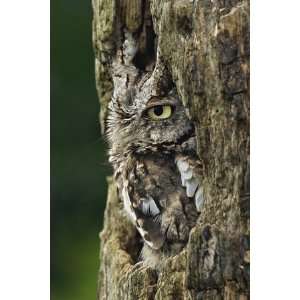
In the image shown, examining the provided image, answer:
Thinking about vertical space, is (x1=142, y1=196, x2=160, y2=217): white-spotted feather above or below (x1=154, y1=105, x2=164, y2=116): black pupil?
below

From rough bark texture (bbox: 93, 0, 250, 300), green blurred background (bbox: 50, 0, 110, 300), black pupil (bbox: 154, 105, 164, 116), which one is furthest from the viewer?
green blurred background (bbox: 50, 0, 110, 300)

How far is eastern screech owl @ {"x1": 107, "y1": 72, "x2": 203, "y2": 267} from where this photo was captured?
4.42ft

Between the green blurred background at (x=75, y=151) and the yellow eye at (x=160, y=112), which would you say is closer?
the yellow eye at (x=160, y=112)

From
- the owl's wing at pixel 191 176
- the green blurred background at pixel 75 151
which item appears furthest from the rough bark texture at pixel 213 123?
the green blurred background at pixel 75 151

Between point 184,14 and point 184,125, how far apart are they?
0.23 m

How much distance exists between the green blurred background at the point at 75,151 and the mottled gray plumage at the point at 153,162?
7 centimetres

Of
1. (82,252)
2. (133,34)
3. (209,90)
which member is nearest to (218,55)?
(209,90)

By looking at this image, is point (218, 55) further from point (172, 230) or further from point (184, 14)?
point (172, 230)

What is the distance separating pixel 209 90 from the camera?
129 centimetres

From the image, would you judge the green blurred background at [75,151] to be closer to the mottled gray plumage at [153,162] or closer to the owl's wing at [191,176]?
the mottled gray plumage at [153,162]

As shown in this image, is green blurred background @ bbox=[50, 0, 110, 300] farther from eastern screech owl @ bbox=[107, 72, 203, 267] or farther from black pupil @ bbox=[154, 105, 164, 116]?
black pupil @ bbox=[154, 105, 164, 116]

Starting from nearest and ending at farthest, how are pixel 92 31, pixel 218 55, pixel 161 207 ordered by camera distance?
pixel 218 55
pixel 161 207
pixel 92 31

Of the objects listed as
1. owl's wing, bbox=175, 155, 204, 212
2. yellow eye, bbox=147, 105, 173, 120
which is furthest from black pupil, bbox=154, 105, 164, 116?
owl's wing, bbox=175, 155, 204, 212

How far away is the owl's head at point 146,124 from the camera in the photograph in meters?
1.35
